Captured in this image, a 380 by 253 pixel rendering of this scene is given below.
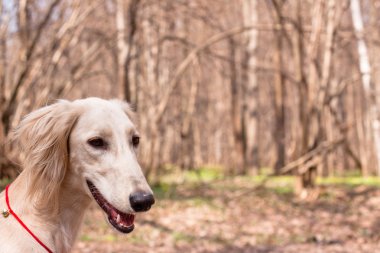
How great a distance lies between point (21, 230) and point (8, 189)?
34cm

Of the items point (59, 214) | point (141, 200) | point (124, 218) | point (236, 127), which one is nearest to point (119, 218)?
point (124, 218)

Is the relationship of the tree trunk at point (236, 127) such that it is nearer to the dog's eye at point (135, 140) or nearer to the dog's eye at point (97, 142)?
the dog's eye at point (135, 140)

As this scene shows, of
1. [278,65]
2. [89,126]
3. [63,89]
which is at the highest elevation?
[278,65]

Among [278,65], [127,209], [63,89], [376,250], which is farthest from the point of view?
[278,65]

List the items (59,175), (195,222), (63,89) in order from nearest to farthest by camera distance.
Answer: (59,175), (195,222), (63,89)

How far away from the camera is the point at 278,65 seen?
65.1ft

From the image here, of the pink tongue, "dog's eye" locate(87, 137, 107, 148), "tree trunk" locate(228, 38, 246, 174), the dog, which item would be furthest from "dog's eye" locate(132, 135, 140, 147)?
"tree trunk" locate(228, 38, 246, 174)

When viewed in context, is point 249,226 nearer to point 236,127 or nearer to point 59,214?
point 59,214

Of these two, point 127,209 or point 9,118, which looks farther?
point 9,118

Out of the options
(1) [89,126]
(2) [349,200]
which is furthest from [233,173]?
(1) [89,126]

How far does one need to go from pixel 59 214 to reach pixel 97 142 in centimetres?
45

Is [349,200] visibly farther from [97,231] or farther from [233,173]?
[233,173]

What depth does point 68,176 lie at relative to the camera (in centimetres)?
313

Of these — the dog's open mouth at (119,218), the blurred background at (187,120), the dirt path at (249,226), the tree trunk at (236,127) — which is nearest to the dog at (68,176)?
the dog's open mouth at (119,218)
